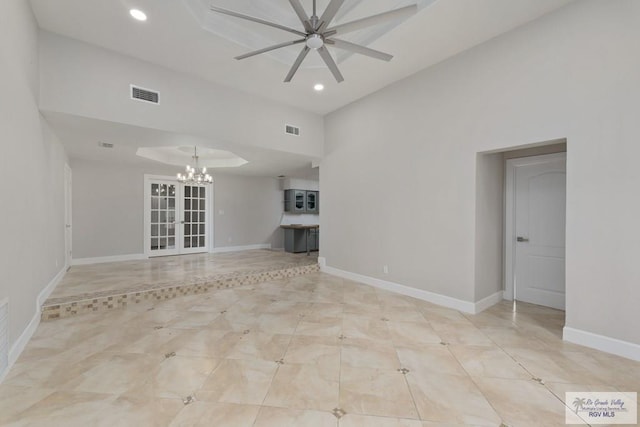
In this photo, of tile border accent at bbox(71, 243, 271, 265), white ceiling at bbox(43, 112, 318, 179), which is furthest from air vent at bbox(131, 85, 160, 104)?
tile border accent at bbox(71, 243, 271, 265)

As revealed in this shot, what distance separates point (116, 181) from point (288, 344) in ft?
21.4

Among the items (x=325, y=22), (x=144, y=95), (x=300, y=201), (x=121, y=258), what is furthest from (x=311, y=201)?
(x=325, y=22)

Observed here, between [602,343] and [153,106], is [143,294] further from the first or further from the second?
[602,343]

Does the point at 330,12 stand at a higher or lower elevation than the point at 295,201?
higher

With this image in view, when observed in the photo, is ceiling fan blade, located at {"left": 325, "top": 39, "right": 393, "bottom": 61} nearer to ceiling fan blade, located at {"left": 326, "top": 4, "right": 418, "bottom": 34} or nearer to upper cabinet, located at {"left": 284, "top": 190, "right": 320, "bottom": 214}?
ceiling fan blade, located at {"left": 326, "top": 4, "right": 418, "bottom": 34}

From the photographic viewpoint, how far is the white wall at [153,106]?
3.19 meters

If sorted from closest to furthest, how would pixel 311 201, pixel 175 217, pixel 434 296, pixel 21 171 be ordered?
pixel 21 171 < pixel 434 296 < pixel 175 217 < pixel 311 201

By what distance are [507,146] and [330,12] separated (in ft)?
8.33

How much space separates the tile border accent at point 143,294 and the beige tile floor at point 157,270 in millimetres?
197

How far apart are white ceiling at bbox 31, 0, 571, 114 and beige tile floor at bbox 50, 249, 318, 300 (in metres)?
3.36

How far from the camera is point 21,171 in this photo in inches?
102

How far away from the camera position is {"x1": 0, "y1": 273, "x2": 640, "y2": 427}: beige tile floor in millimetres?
1785

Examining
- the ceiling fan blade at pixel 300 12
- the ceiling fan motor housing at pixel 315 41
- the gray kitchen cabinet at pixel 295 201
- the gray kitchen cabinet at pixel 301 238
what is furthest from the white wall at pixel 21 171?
the gray kitchen cabinet at pixel 295 201

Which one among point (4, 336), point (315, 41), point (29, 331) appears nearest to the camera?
point (4, 336)
